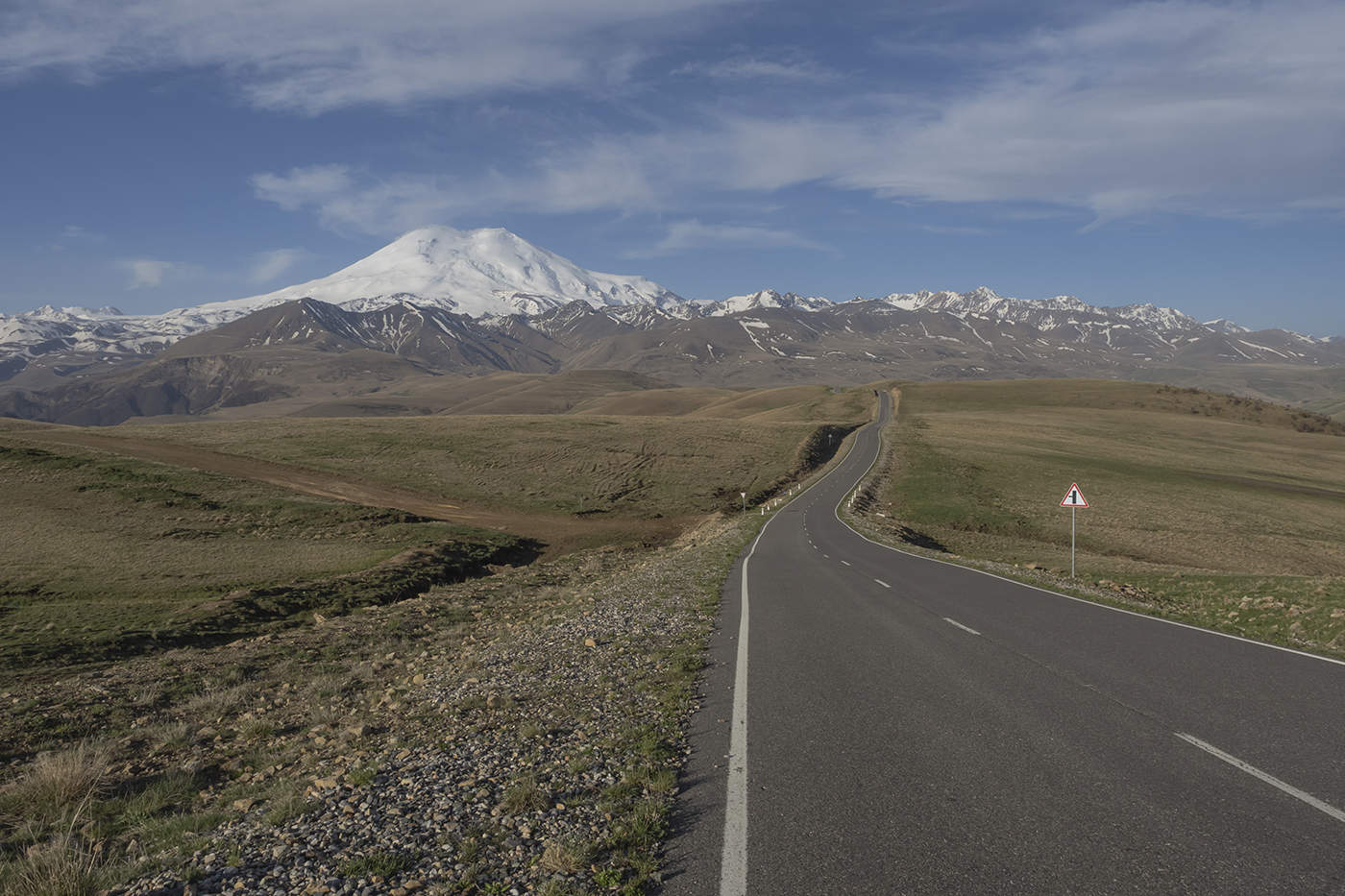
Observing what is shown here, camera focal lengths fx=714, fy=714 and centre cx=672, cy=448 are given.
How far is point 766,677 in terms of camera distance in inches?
458

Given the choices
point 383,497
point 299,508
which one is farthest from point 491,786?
point 383,497

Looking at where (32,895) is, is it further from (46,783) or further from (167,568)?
(167,568)

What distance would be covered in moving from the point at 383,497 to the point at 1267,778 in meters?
52.6

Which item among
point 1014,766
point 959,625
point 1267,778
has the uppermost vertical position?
point 1267,778

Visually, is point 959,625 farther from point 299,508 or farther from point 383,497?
point 383,497

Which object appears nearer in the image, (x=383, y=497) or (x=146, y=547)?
(x=146, y=547)

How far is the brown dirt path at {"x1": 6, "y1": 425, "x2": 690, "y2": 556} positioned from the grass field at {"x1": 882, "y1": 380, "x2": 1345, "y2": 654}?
20184mm

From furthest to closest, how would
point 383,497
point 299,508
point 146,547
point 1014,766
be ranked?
point 383,497, point 299,508, point 146,547, point 1014,766

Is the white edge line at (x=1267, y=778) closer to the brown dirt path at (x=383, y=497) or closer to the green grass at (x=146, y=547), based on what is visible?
the green grass at (x=146, y=547)

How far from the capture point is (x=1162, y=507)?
49.0 m

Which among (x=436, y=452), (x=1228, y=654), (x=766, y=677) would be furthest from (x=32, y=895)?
(x=436, y=452)

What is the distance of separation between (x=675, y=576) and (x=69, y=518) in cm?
3359

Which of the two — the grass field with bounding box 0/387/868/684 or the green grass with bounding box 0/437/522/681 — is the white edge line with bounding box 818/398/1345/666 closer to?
the grass field with bounding box 0/387/868/684

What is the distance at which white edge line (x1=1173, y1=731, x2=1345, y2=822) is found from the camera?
6.42m
